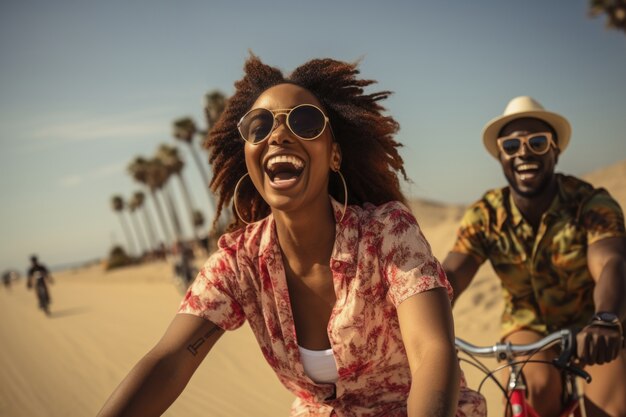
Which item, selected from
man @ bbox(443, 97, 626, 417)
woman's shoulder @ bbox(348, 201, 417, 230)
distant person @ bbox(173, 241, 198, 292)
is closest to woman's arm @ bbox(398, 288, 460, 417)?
woman's shoulder @ bbox(348, 201, 417, 230)

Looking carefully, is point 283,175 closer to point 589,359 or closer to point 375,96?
point 375,96

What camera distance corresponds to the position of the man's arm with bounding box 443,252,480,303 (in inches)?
142

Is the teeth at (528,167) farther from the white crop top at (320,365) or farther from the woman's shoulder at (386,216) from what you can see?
the white crop top at (320,365)

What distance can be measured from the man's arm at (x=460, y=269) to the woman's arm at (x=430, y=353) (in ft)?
4.28

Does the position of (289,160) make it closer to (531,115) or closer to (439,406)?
(439,406)

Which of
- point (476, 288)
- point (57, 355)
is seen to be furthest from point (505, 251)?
point (57, 355)

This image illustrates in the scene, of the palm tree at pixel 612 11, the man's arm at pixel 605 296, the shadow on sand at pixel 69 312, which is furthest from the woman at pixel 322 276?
the palm tree at pixel 612 11

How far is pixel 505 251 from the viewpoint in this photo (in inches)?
144

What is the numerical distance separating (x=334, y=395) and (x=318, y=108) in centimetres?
114

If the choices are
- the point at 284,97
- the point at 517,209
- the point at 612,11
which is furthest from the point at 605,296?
the point at 612,11

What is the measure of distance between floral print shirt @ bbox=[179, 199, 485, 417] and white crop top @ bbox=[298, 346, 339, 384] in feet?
0.09

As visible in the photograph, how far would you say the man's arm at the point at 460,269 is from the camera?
3613mm

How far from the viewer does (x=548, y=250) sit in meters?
3.56

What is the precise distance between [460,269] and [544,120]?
3.58 feet
